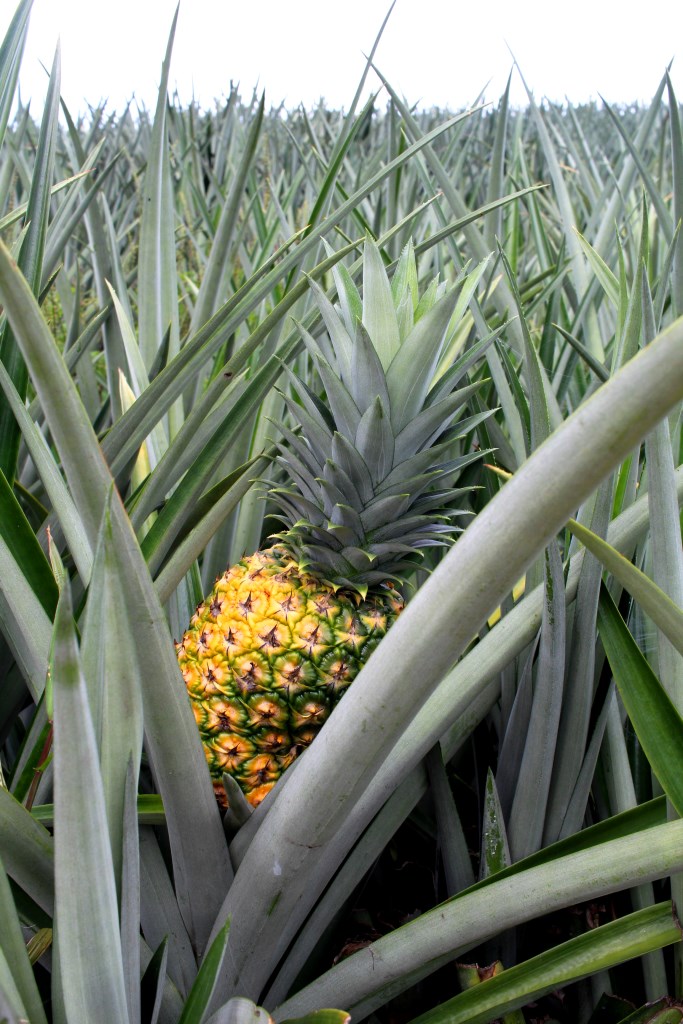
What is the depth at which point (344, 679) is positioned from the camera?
1.81ft

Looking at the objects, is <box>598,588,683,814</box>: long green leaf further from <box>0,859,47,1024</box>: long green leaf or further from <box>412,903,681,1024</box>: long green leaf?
<box>0,859,47,1024</box>: long green leaf

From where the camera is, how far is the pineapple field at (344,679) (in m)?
0.29

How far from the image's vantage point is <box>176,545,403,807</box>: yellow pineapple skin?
0.55m

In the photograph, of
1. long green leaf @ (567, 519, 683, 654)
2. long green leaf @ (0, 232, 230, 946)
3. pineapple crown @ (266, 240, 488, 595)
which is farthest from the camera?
pineapple crown @ (266, 240, 488, 595)

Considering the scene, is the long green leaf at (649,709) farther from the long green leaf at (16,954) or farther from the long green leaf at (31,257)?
the long green leaf at (31,257)

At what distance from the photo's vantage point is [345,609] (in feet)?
1.85

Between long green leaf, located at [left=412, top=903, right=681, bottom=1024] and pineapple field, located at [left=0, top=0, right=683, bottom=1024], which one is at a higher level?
pineapple field, located at [left=0, top=0, right=683, bottom=1024]

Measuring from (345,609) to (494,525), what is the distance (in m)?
0.32

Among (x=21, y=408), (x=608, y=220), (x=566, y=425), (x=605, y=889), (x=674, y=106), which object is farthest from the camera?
(x=608, y=220)

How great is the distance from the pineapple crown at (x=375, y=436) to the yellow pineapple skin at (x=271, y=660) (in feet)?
0.07

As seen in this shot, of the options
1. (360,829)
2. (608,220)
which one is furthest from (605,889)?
(608,220)

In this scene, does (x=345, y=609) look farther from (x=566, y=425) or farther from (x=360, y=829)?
(x=566, y=425)

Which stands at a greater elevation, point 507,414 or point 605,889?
point 507,414

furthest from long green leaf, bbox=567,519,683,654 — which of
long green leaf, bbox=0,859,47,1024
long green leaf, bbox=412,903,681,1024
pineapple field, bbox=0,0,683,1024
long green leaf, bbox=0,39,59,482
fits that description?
long green leaf, bbox=0,39,59,482
